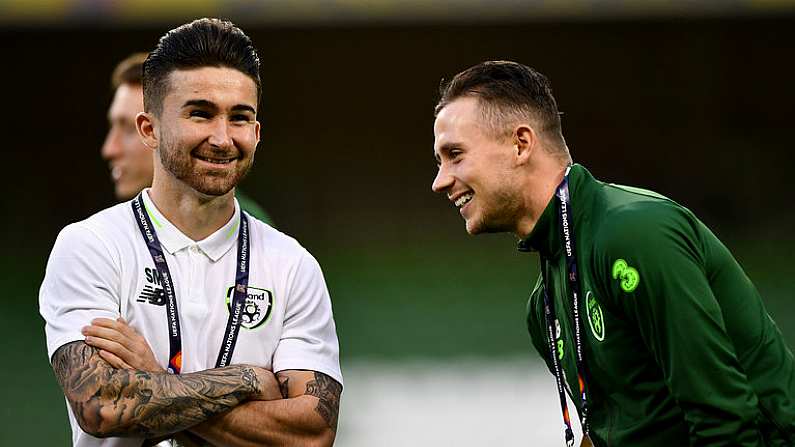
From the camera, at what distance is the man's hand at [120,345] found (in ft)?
9.68

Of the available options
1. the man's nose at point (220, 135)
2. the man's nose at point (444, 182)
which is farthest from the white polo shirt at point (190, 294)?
the man's nose at point (444, 182)

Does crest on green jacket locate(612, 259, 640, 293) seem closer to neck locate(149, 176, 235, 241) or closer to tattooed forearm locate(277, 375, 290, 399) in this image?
tattooed forearm locate(277, 375, 290, 399)

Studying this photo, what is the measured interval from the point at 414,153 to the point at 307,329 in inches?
216

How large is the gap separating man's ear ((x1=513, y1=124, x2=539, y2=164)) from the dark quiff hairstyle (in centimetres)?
76

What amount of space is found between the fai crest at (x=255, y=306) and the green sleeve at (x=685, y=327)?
93cm

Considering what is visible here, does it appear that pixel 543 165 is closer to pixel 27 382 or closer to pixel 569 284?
pixel 569 284

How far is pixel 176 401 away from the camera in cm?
293

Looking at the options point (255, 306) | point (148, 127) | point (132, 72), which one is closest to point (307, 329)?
point (255, 306)

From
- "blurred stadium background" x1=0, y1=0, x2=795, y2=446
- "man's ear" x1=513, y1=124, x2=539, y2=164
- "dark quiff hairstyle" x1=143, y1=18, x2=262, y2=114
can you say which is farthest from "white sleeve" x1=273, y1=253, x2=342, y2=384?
"blurred stadium background" x1=0, y1=0, x2=795, y2=446

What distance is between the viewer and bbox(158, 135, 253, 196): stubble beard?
311 centimetres

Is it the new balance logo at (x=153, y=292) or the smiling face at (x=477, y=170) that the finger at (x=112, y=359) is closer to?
the new balance logo at (x=153, y=292)

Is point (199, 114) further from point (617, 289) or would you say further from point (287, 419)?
point (617, 289)

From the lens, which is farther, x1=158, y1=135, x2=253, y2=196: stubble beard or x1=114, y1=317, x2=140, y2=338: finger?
x1=158, y1=135, x2=253, y2=196: stubble beard

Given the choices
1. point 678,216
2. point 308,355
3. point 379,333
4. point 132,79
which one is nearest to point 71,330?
point 308,355
